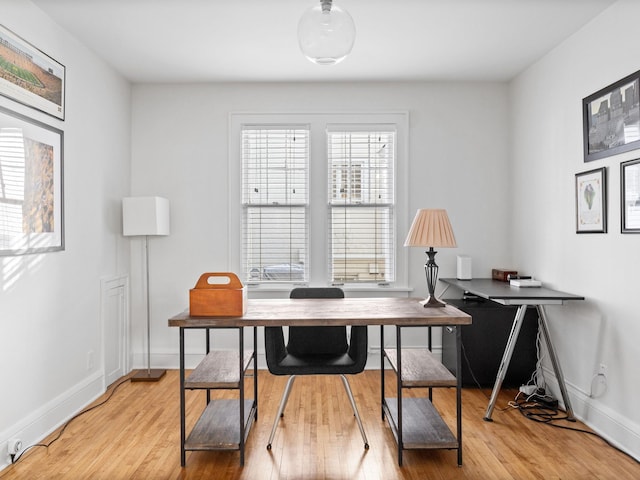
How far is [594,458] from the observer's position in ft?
8.55

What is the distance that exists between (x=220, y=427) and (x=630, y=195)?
110 inches

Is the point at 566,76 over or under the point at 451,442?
over

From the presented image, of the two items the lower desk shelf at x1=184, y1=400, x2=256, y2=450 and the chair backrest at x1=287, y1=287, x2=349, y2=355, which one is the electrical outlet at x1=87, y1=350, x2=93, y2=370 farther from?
the chair backrest at x1=287, y1=287, x2=349, y2=355

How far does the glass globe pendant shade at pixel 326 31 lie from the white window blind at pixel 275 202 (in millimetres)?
2327

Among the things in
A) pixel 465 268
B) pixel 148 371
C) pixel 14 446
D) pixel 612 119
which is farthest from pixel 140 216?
pixel 612 119

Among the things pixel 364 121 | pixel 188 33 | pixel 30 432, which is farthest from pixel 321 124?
pixel 30 432

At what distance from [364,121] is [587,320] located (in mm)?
2513

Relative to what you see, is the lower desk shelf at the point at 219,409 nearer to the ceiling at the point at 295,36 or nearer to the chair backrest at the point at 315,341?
the chair backrest at the point at 315,341

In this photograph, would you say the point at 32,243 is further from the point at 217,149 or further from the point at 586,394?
the point at 586,394

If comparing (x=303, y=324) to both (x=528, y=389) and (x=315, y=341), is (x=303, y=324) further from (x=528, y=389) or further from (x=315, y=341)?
(x=528, y=389)

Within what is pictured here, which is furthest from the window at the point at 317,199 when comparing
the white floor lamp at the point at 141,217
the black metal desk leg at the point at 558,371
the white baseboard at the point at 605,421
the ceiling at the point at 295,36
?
the white baseboard at the point at 605,421

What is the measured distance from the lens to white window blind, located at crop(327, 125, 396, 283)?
435 centimetres

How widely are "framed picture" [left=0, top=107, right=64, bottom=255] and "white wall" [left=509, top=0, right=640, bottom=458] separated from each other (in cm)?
360

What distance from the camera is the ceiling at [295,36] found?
2910 millimetres
